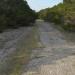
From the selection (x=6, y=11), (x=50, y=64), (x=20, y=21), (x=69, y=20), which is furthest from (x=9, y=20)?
(x=50, y=64)

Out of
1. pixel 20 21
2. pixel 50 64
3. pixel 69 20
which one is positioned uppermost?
pixel 50 64

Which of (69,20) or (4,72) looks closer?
(4,72)

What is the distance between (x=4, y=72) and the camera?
11.4 m

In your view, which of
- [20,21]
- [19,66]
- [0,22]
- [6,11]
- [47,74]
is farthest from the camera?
[20,21]

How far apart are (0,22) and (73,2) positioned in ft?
42.1

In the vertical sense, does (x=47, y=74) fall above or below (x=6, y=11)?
above

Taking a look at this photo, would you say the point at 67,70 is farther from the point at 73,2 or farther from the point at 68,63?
the point at 73,2

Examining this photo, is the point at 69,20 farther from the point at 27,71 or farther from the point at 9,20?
the point at 27,71

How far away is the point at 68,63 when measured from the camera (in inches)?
512

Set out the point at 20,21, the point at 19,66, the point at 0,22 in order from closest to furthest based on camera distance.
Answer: the point at 19,66 → the point at 0,22 → the point at 20,21

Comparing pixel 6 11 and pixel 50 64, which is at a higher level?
pixel 50 64

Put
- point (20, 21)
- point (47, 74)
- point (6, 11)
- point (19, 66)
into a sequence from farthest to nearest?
point (20, 21), point (6, 11), point (19, 66), point (47, 74)

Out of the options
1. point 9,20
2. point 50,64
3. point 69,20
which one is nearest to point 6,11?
point 9,20

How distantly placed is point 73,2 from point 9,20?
9.53 m
